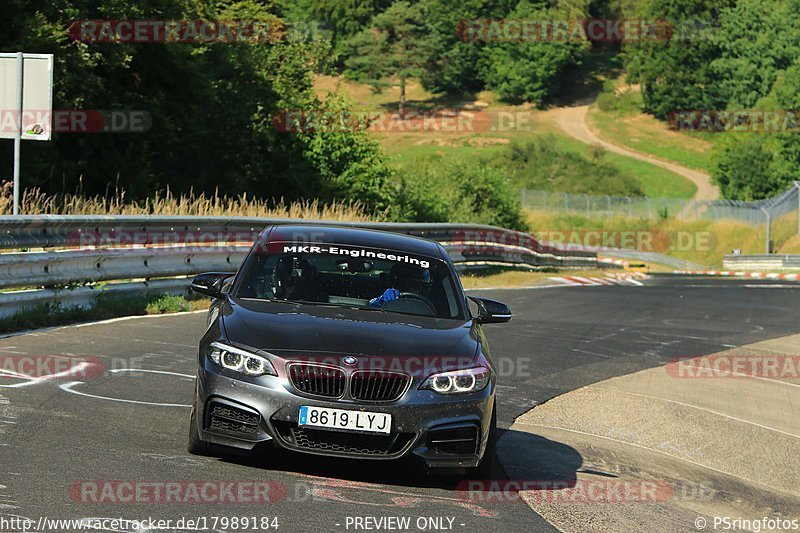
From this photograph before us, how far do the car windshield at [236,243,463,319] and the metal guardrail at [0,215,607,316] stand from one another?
5.47 metres

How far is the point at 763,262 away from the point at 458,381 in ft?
160

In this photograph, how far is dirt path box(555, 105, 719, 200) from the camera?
344 feet

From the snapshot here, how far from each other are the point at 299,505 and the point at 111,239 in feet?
30.3

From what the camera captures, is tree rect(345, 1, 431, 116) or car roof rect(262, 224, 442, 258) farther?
tree rect(345, 1, 431, 116)

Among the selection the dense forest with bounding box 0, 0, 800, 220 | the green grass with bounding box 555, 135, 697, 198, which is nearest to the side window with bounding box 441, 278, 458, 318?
the dense forest with bounding box 0, 0, 800, 220

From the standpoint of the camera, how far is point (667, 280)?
115 feet

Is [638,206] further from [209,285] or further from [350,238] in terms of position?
[209,285]

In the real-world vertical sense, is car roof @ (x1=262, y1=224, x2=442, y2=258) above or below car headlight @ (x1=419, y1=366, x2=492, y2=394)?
above

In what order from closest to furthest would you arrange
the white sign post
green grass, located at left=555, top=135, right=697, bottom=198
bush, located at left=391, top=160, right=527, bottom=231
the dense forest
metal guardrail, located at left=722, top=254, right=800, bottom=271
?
the white sign post < the dense forest < bush, located at left=391, top=160, right=527, bottom=231 < metal guardrail, located at left=722, top=254, right=800, bottom=271 < green grass, located at left=555, top=135, right=697, bottom=198

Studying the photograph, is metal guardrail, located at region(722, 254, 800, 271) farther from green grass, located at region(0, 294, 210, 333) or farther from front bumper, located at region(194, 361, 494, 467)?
front bumper, located at region(194, 361, 494, 467)

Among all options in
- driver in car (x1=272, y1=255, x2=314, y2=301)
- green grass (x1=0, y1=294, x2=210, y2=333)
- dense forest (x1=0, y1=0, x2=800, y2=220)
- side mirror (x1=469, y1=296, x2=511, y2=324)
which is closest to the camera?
driver in car (x1=272, y1=255, x2=314, y2=301)

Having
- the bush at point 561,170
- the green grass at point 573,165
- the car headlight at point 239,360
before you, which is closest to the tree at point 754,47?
the green grass at point 573,165

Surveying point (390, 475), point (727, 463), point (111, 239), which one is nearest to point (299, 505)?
point (390, 475)

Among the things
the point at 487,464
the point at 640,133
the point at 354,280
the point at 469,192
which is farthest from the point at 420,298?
the point at 640,133
